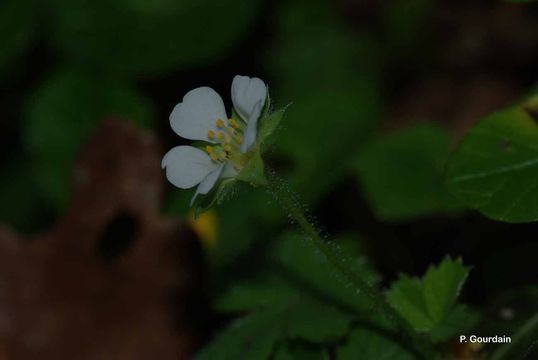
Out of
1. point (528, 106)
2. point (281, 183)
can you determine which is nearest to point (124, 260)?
point (281, 183)

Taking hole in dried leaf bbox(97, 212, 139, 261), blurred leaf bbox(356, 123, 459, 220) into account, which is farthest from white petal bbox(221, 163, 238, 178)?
hole in dried leaf bbox(97, 212, 139, 261)

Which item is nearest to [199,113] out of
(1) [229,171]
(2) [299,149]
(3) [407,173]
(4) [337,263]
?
(1) [229,171]

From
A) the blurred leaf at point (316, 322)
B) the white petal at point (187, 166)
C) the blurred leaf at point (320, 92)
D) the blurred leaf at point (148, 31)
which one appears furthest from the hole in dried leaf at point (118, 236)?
the white petal at point (187, 166)

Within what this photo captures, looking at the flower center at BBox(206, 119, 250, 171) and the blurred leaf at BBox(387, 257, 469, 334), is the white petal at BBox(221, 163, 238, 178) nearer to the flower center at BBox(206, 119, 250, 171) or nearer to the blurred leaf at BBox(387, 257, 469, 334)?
the flower center at BBox(206, 119, 250, 171)

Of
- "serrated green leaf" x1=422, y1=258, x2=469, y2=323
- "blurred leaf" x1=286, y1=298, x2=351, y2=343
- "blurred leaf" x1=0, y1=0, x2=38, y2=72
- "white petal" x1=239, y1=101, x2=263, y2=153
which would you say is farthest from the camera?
"blurred leaf" x1=0, y1=0, x2=38, y2=72

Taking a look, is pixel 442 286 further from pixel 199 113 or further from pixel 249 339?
pixel 199 113

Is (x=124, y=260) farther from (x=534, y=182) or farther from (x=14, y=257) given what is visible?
(x=534, y=182)

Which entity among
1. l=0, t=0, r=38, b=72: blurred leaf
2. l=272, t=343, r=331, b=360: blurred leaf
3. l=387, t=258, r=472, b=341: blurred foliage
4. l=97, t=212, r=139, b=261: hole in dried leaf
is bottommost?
l=387, t=258, r=472, b=341: blurred foliage
